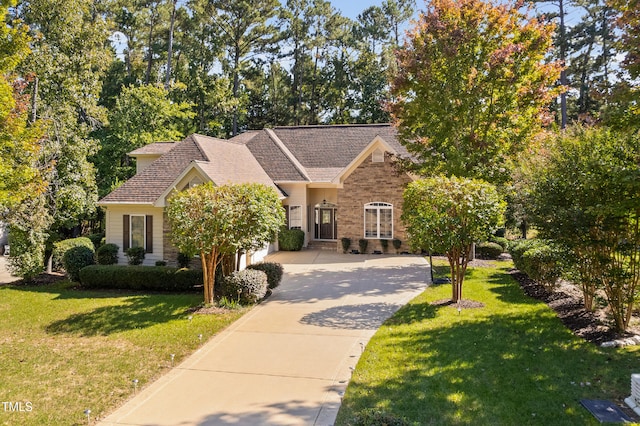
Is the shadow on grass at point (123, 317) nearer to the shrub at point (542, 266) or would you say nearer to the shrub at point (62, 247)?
the shrub at point (62, 247)

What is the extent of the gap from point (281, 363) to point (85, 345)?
16.0 feet

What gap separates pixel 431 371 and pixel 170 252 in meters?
13.9

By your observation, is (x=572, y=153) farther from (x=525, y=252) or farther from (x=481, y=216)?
(x=525, y=252)

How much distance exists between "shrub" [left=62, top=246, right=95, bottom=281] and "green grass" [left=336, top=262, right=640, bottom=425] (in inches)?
493

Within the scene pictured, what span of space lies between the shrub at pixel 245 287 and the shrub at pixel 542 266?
27.3ft

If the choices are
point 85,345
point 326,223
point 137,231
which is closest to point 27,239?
point 137,231

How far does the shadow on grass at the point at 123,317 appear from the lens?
11320 mm

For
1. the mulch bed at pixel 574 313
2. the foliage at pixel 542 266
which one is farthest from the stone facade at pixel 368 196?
the foliage at pixel 542 266

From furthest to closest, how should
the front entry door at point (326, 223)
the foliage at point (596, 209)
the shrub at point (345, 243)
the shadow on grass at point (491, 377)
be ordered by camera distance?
the front entry door at point (326, 223) → the shrub at point (345, 243) → the foliage at point (596, 209) → the shadow on grass at point (491, 377)

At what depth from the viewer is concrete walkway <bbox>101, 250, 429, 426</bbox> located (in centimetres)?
675

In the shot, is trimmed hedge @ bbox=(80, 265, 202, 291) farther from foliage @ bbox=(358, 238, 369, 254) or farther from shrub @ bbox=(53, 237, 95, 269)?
foliage @ bbox=(358, 238, 369, 254)

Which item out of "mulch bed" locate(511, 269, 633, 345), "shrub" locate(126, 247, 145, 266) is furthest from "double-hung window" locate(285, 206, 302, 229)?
"mulch bed" locate(511, 269, 633, 345)

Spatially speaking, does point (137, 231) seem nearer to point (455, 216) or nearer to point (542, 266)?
point (455, 216)

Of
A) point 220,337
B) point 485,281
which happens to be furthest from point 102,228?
point 485,281
